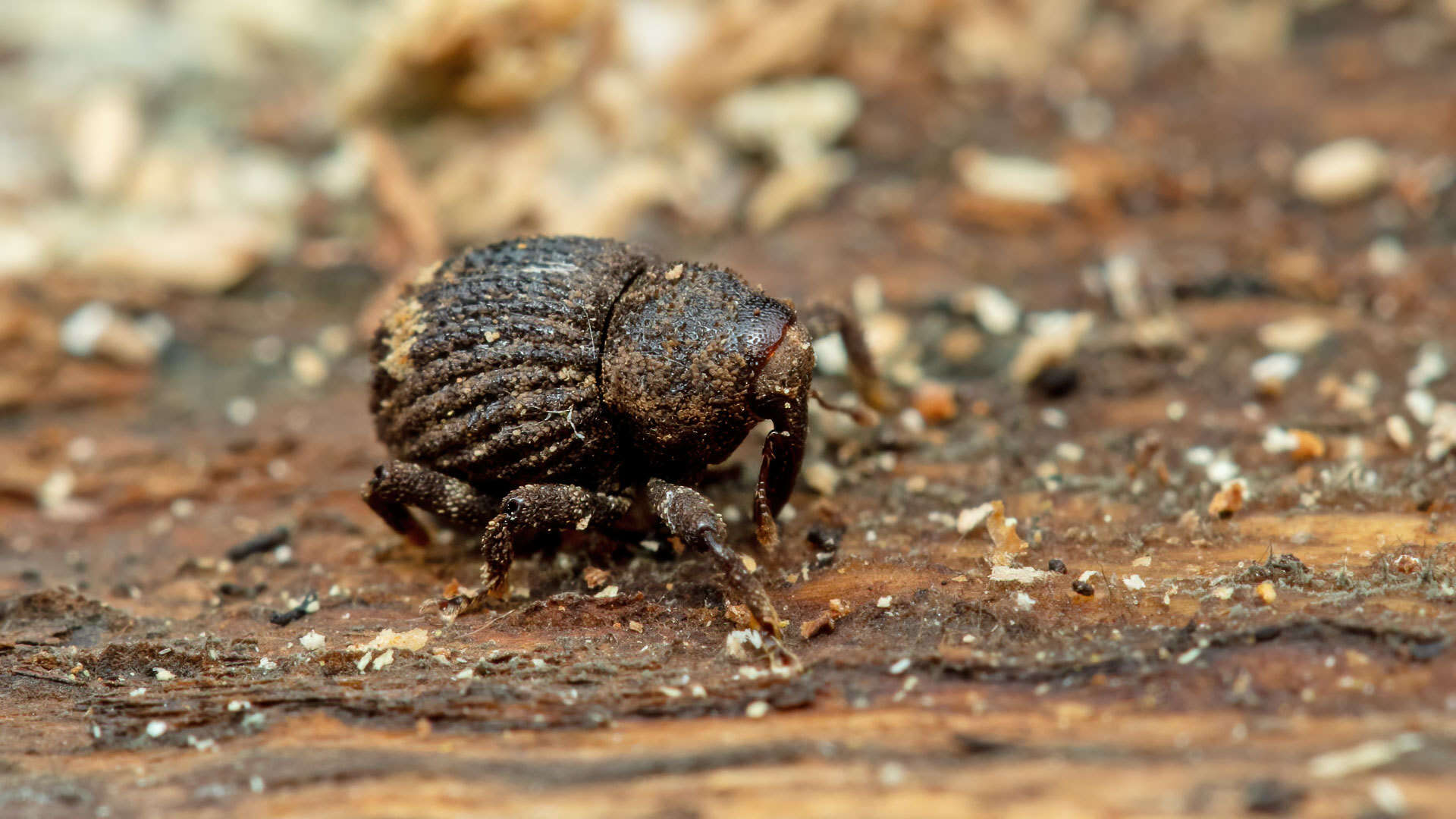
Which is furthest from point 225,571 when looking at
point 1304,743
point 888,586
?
point 1304,743

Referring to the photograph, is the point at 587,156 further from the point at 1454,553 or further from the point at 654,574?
the point at 1454,553

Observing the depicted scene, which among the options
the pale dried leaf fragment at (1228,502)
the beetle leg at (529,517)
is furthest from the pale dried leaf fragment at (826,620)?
the pale dried leaf fragment at (1228,502)

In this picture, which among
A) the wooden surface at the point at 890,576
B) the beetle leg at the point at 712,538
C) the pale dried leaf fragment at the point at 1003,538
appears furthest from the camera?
the pale dried leaf fragment at the point at 1003,538

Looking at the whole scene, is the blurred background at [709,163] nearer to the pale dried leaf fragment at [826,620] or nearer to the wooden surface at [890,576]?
the wooden surface at [890,576]

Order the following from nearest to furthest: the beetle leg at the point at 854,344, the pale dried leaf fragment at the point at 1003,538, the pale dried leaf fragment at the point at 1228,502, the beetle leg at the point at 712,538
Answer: the beetle leg at the point at 712,538
the pale dried leaf fragment at the point at 1003,538
the pale dried leaf fragment at the point at 1228,502
the beetle leg at the point at 854,344

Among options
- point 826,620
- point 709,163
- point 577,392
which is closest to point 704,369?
point 577,392

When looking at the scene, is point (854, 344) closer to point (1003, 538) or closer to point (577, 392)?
point (1003, 538)
